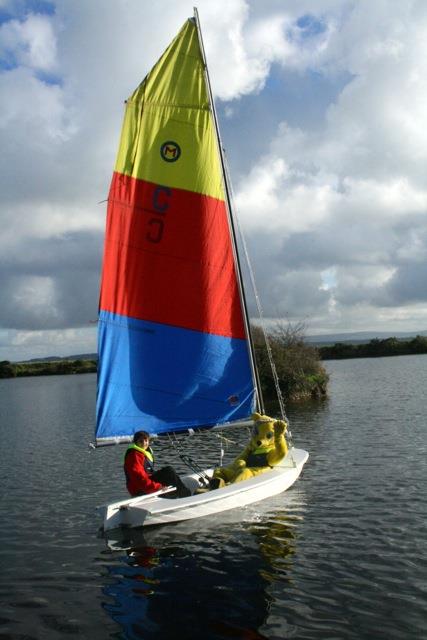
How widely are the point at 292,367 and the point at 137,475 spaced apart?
2705cm

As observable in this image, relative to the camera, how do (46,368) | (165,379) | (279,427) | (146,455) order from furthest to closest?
(46,368)
(165,379)
(279,427)
(146,455)

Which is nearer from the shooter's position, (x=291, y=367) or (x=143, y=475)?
(x=143, y=475)

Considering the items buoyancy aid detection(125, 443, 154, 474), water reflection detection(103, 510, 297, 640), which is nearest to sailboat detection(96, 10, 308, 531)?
buoyancy aid detection(125, 443, 154, 474)

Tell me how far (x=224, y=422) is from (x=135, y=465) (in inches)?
103

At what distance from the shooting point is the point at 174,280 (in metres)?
12.9

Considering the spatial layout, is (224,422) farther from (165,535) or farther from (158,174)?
(158,174)

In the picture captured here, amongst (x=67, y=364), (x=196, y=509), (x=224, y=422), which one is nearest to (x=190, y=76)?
(x=224, y=422)

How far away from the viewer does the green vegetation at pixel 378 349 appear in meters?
80.0

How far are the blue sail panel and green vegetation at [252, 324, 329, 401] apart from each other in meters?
23.6

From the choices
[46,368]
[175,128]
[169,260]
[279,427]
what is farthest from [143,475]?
[46,368]

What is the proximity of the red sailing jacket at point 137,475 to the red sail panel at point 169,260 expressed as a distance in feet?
9.87

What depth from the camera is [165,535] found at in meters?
11.0

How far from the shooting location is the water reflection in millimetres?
7520

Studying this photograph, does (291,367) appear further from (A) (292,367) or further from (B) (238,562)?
(B) (238,562)
